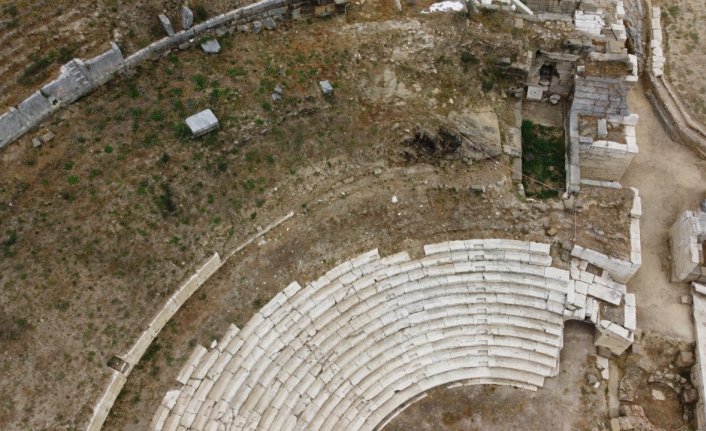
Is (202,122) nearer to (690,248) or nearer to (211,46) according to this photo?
(211,46)

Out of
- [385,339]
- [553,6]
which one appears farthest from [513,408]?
[553,6]

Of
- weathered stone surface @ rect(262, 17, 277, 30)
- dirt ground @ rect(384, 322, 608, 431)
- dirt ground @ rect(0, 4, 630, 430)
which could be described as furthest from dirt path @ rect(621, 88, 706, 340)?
weathered stone surface @ rect(262, 17, 277, 30)

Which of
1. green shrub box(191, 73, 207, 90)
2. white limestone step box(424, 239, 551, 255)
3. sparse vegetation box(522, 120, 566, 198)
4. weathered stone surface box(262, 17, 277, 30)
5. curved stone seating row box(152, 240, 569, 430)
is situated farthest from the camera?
weathered stone surface box(262, 17, 277, 30)

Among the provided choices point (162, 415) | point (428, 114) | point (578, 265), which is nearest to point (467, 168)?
point (428, 114)

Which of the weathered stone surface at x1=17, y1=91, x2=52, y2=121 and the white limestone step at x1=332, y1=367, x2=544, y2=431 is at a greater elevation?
the weathered stone surface at x1=17, y1=91, x2=52, y2=121

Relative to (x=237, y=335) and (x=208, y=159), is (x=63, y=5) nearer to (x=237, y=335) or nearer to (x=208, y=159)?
(x=208, y=159)

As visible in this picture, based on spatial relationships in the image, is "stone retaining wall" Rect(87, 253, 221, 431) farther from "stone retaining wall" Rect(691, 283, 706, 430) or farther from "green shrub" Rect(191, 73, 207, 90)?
"stone retaining wall" Rect(691, 283, 706, 430)
